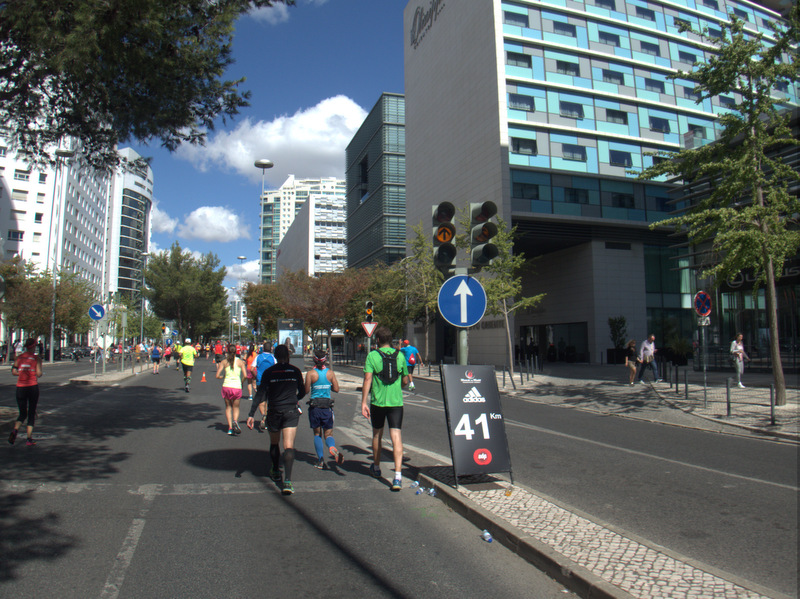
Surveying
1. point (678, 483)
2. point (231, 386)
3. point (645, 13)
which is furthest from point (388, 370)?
point (645, 13)

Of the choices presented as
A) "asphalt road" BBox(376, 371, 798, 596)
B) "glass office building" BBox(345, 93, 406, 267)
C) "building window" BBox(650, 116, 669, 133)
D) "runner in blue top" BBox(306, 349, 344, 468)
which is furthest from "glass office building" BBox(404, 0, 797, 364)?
"runner in blue top" BBox(306, 349, 344, 468)

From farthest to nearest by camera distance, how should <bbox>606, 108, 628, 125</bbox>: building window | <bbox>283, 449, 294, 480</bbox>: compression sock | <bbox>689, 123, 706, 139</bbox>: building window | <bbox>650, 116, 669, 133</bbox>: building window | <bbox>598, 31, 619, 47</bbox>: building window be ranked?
<bbox>689, 123, 706, 139</bbox>: building window < <bbox>650, 116, 669, 133</bbox>: building window < <bbox>598, 31, 619, 47</bbox>: building window < <bbox>606, 108, 628, 125</bbox>: building window < <bbox>283, 449, 294, 480</bbox>: compression sock

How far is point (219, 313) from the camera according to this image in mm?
70250

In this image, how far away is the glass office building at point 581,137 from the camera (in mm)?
35188

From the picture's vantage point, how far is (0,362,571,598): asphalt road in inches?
146

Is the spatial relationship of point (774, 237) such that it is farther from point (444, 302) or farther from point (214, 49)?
point (214, 49)

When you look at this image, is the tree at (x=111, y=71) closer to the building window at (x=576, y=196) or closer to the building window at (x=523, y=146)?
the building window at (x=523, y=146)

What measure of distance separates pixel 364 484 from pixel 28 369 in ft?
20.0

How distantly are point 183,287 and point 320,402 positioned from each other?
2417 inches

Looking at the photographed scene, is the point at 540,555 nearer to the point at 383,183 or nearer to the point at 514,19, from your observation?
the point at 514,19

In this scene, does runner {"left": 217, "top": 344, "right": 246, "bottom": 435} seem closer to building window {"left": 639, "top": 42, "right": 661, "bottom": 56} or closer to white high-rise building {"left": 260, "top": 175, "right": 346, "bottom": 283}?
building window {"left": 639, "top": 42, "right": 661, "bottom": 56}

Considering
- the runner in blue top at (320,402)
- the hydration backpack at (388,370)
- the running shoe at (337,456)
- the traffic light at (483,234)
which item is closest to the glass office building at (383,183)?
the runner in blue top at (320,402)

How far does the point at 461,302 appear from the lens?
631 centimetres

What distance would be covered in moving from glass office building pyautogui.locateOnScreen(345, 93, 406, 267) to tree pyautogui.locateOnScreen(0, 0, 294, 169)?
5065cm
